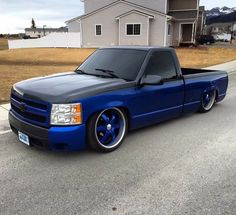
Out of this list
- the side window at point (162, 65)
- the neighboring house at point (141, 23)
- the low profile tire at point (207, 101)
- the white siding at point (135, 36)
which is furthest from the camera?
the neighboring house at point (141, 23)

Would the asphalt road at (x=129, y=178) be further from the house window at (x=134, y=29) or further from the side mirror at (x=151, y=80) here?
the house window at (x=134, y=29)

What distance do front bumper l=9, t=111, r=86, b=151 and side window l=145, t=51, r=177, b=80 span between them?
5.87 feet

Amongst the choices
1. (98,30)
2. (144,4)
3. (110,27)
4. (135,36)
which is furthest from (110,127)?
(144,4)

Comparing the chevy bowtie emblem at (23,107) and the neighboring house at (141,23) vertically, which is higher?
the neighboring house at (141,23)

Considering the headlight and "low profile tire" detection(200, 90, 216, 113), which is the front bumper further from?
"low profile tire" detection(200, 90, 216, 113)

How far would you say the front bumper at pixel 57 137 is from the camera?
13.3 ft

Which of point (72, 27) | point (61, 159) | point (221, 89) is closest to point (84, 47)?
point (72, 27)

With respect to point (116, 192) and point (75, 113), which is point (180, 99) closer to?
point (75, 113)

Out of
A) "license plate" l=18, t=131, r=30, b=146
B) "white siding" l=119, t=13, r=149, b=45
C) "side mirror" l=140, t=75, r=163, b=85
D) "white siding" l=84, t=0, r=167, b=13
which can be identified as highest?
"white siding" l=84, t=0, r=167, b=13

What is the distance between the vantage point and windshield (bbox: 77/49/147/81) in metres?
5.18

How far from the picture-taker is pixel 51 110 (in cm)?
407

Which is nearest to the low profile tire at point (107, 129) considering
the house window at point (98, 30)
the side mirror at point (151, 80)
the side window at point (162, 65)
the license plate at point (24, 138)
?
the side mirror at point (151, 80)

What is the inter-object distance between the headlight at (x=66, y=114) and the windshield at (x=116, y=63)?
1.26 metres

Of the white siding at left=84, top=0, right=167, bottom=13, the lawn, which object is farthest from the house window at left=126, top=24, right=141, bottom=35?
the lawn
